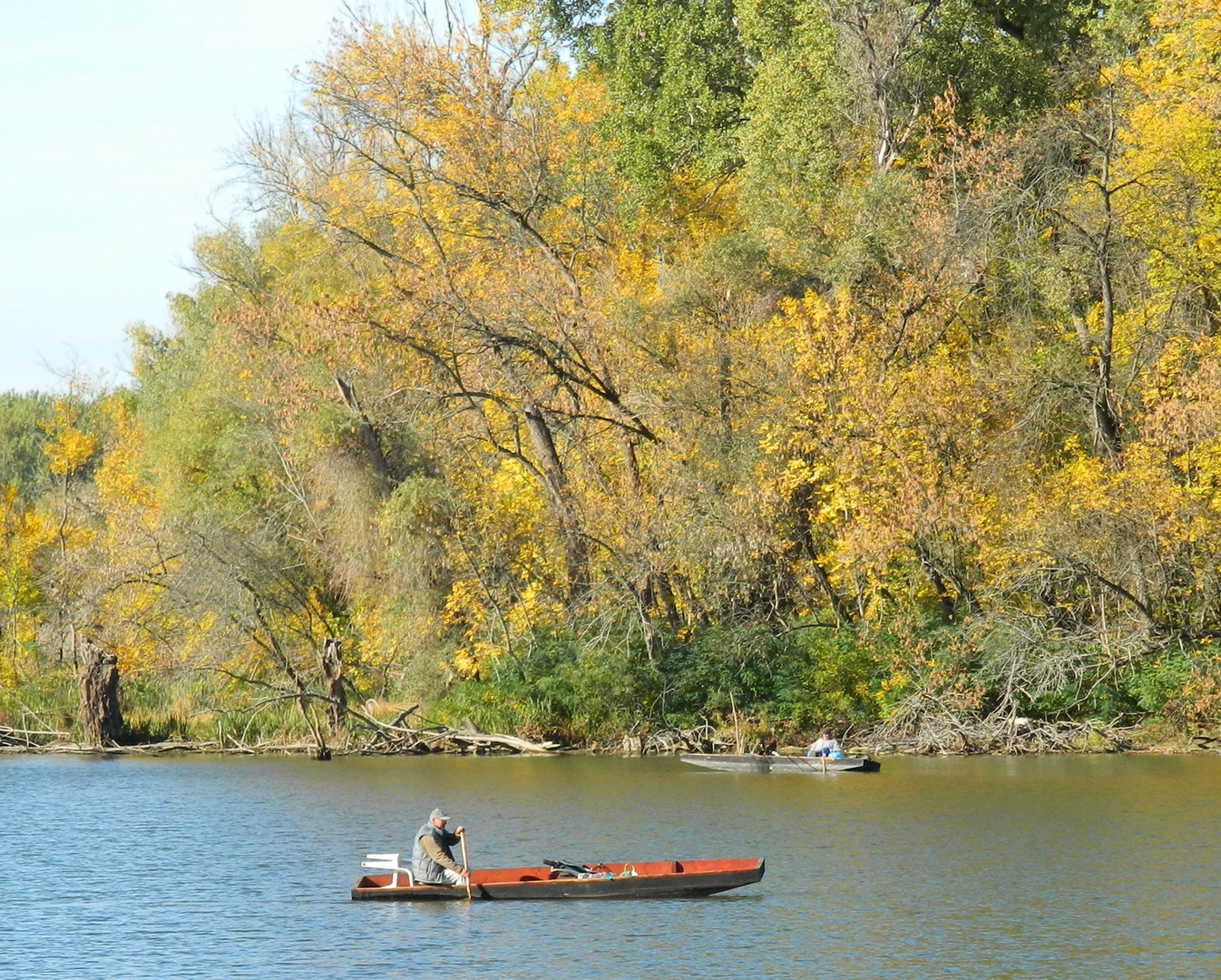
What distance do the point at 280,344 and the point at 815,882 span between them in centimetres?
2841

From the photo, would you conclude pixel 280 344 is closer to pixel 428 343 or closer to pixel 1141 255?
pixel 428 343

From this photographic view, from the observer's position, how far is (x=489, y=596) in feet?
139

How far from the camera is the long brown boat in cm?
→ 2091

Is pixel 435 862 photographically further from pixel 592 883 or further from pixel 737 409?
pixel 737 409

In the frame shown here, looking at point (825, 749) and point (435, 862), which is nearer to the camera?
point (435, 862)

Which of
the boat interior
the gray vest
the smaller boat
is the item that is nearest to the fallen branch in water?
the smaller boat

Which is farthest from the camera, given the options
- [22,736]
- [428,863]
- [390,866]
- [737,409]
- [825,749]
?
[22,736]

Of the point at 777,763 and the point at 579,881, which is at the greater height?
the point at 777,763

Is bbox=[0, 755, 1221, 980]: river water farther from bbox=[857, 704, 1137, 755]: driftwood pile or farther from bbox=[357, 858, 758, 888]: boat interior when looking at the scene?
bbox=[857, 704, 1137, 755]: driftwood pile

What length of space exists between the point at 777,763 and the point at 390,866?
15.8 meters

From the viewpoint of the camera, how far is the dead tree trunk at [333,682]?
141ft

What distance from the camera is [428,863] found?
2155 centimetres

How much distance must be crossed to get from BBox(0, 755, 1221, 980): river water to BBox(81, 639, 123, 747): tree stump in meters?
6.41

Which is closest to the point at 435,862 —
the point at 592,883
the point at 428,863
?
the point at 428,863
